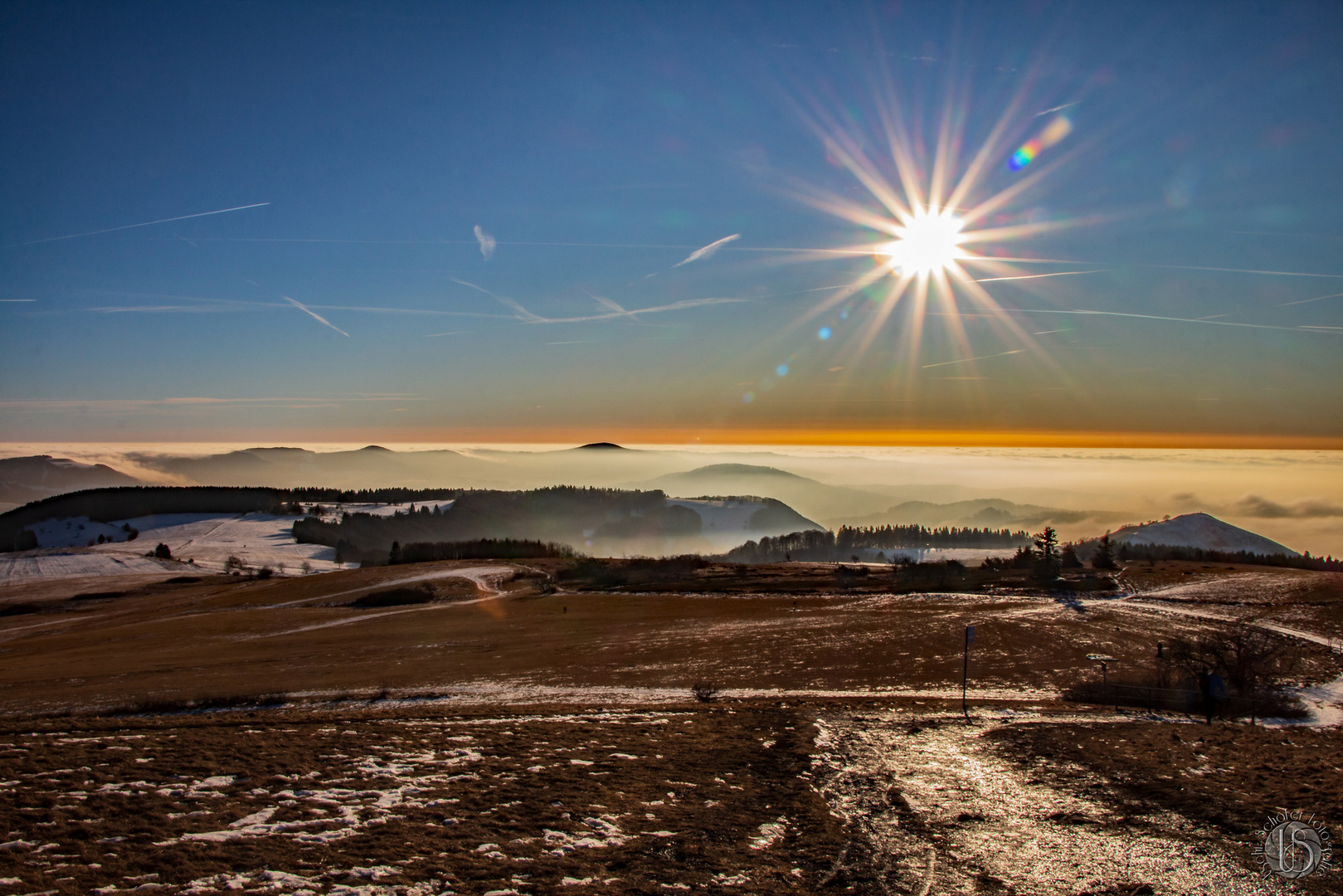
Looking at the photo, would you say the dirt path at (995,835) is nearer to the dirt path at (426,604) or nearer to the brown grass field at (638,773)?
the brown grass field at (638,773)

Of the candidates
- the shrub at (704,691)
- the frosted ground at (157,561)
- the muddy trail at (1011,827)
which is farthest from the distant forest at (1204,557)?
the frosted ground at (157,561)

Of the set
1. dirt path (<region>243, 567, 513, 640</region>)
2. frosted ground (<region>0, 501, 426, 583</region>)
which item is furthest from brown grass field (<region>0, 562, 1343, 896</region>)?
frosted ground (<region>0, 501, 426, 583</region>)

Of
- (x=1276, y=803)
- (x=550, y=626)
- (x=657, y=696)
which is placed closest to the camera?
(x=1276, y=803)

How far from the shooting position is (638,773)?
1571 cm

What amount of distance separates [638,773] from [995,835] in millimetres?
7577

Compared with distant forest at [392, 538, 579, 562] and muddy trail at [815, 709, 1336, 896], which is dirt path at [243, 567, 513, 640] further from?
muddy trail at [815, 709, 1336, 896]

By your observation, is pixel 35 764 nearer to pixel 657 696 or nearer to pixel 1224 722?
pixel 657 696

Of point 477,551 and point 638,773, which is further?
point 477,551

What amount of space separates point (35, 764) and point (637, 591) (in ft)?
234

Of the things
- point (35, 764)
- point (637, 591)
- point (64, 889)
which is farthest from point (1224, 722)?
point (637, 591)

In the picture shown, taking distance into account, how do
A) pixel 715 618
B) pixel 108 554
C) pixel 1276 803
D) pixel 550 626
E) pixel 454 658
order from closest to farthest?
pixel 1276 803 < pixel 454 658 < pixel 550 626 < pixel 715 618 < pixel 108 554

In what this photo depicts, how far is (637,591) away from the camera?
84125mm

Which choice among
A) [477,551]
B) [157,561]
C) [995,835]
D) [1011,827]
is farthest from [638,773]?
[157,561]

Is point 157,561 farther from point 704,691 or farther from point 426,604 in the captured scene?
point 704,691
